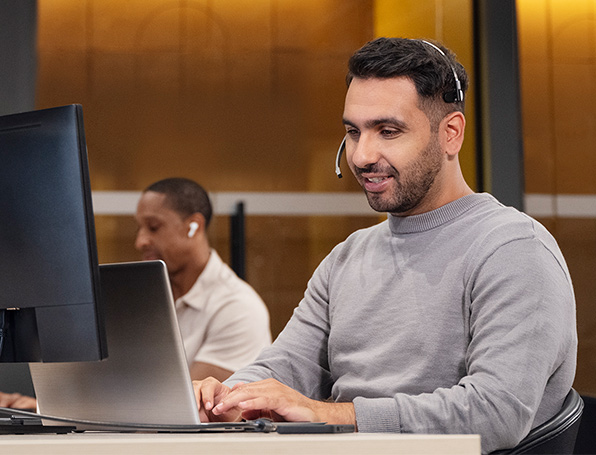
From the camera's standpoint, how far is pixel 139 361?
1206 millimetres

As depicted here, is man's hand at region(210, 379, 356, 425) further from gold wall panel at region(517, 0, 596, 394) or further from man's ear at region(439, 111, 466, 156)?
gold wall panel at region(517, 0, 596, 394)

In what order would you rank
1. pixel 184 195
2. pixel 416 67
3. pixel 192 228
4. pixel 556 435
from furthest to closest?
1. pixel 184 195
2. pixel 192 228
3. pixel 416 67
4. pixel 556 435

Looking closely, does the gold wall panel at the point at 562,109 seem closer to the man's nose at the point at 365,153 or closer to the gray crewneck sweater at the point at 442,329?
the gray crewneck sweater at the point at 442,329

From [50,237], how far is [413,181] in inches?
30.7

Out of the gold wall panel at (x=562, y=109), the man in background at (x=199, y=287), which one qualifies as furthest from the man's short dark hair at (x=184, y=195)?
the gold wall panel at (x=562, y=109)

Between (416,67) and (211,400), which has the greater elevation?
(416,67)

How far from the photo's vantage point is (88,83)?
3621mm

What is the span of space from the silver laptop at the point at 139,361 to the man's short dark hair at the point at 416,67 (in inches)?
24.8

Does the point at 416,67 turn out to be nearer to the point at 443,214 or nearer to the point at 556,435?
the point at 443,214

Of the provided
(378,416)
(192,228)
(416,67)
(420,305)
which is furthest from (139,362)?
(192,228)

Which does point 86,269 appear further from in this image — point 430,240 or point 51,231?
point 430,240

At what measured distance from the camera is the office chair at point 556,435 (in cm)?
128

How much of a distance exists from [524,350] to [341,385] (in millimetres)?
444

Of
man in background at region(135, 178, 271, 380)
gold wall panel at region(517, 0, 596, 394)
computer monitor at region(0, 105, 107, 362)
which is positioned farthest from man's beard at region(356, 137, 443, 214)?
gold wall panel at region(517, 0, 596, 394)
